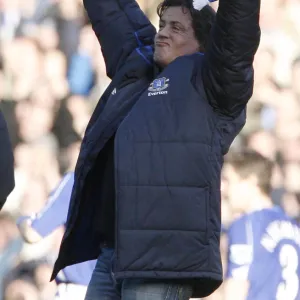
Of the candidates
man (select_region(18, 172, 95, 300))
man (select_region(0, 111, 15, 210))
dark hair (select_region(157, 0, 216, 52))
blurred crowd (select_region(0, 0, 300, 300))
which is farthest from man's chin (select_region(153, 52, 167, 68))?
blurred crowd (select_region(0, 0, 300, 300))

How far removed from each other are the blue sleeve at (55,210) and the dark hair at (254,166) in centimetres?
83

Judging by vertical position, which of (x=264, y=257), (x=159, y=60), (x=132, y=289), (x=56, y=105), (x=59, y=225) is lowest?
(x=264, y=257)

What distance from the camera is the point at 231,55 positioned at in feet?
8.34

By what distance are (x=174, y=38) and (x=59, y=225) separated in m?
1.91

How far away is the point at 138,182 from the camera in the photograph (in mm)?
2555

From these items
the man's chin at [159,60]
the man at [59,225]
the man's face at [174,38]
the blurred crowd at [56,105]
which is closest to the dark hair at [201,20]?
the man's face at [174,38]

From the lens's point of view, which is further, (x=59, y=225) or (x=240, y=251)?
(x=240, y=251)

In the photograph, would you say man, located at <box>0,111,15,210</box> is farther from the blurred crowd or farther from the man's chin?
the blurred crowd

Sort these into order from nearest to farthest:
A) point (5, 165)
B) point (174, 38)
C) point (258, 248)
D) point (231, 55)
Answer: point (231, 55) → point (174, 38) → point (5, 165) → point (258, 248)

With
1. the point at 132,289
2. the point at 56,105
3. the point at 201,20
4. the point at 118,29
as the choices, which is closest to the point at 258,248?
the point at 56,105

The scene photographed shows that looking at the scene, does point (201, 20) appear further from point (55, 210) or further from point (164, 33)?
point (55, 210)

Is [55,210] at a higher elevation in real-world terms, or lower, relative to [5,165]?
lower

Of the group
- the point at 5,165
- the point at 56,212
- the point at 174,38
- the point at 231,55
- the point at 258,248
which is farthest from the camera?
the point at 258,248

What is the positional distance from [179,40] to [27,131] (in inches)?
81.8
